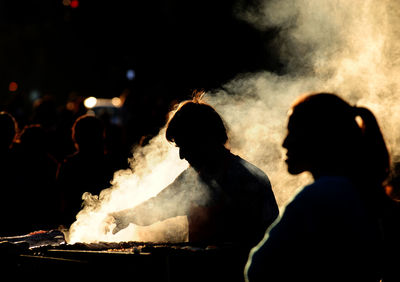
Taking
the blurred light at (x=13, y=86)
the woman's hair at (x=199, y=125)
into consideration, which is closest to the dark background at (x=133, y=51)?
the blurred light at (x=13, y=86)

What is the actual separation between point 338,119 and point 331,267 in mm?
730

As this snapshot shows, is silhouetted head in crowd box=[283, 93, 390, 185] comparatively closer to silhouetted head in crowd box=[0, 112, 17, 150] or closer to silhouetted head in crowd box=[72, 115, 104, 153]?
silhouetted head in crowd box=[72, 115, 104, 153]

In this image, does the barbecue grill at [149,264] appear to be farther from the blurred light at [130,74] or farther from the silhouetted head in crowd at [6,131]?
the blurred light at [130,74]

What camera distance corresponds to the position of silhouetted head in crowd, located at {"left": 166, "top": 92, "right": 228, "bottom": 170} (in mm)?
3232

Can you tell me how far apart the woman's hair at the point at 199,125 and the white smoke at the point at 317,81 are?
1.25m

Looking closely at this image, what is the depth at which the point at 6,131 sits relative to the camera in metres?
5.57

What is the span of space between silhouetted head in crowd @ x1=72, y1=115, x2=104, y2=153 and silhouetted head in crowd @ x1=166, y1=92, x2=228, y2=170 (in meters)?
2.10

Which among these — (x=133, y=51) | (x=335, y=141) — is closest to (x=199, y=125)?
(x=335, y=141)

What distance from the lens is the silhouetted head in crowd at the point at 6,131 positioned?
5543mm

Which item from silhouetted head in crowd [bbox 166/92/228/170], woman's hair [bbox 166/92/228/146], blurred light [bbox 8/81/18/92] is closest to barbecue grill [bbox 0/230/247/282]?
silhouetted head in crowd [bbox 166/92/228/170]

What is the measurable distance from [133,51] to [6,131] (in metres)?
15.8

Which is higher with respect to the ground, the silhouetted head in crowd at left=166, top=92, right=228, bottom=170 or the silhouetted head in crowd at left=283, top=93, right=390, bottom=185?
the silhouetted head in crowd at left=166, top=92, right=228, bottom=170

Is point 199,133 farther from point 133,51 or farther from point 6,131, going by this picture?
point 133,51

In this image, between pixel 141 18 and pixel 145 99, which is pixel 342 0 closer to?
pixel 145 99
